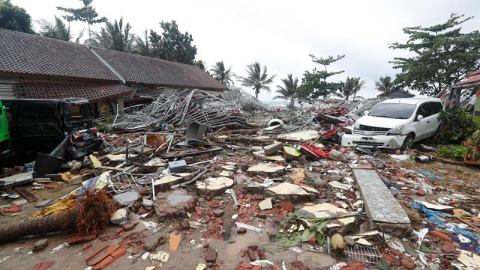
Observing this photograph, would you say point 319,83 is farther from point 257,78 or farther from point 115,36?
point 115,36

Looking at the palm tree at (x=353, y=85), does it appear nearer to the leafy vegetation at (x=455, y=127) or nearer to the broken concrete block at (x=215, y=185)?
the leafy vegetation at (x=455, y=127)

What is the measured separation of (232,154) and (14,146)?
229 inches

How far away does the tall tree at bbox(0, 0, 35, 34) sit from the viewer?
2053cm

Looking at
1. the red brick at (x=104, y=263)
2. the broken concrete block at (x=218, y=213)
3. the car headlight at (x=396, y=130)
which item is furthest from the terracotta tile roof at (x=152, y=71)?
the car headlight at (x=396, y=130)

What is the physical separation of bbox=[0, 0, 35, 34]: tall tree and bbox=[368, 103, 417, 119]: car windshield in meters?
31.8

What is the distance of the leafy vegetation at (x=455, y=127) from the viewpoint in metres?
7.63

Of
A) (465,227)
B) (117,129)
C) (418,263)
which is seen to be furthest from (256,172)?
(117,129)

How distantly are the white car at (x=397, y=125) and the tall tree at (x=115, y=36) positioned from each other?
29.7m

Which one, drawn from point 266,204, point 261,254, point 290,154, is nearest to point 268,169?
point 290,154

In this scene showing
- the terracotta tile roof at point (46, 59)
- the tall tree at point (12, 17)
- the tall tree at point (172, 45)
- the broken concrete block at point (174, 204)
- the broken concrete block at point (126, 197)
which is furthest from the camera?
the tall tree at point (172, 45)

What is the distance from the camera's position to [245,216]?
3.41 meters

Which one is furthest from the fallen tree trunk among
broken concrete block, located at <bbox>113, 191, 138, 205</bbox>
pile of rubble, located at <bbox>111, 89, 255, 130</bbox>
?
pile of rubble, located at <bbox>111, 89, 255, 130</bbox>

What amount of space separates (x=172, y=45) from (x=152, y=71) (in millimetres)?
11543

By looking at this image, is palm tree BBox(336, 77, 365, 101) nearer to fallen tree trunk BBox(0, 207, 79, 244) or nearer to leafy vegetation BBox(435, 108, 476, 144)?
leafy vegetation BBox(435, 108, 476, 144)
